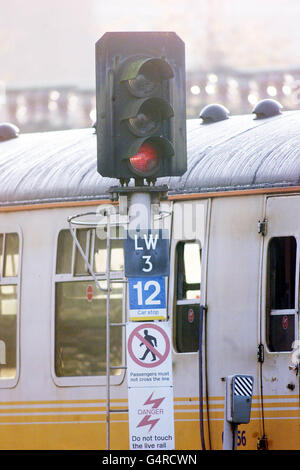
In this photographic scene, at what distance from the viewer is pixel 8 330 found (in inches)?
510

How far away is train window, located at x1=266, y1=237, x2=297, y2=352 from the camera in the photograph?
11.3 m

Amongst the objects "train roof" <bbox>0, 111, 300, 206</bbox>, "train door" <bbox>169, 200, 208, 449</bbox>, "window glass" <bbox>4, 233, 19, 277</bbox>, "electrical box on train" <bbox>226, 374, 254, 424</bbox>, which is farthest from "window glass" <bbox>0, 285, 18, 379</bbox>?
"electrical box on train" <bbox>226, 374, 254, 424</bbox>

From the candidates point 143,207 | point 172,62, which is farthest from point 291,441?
point 172,62

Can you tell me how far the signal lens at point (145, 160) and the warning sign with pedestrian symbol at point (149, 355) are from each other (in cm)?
109

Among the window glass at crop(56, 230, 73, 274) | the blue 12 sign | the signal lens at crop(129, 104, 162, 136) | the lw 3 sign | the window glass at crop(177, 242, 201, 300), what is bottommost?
the blue 12 sign

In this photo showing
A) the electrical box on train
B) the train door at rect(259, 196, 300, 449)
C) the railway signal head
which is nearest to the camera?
the railway signal head

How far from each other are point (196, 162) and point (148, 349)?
3.22 meters

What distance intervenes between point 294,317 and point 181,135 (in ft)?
7.68

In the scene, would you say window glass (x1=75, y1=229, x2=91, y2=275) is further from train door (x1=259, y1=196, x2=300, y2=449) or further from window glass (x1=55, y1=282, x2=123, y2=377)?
train door (x1=259, y1=196, x2=300, y2=449)

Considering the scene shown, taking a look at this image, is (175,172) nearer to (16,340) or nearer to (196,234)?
(196,234)

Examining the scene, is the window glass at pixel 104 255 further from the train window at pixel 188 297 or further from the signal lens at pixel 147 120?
the signal lens at pixel 147 120

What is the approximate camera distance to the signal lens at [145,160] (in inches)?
373

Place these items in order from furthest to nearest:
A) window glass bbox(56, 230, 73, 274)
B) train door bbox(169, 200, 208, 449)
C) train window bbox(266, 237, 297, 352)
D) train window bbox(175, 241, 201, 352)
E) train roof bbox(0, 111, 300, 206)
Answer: window glass bbox(56, 230, 73, 274), train window bbox(175, 241, 201, 352), train roof bbox(0, 111, 300, 206), train door bbox(169, 200, 208, 449), train window bbox(266, 237, 297, 352)

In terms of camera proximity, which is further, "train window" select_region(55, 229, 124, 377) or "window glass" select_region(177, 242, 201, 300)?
"train window" select_region(55, 229, 124, 377)
